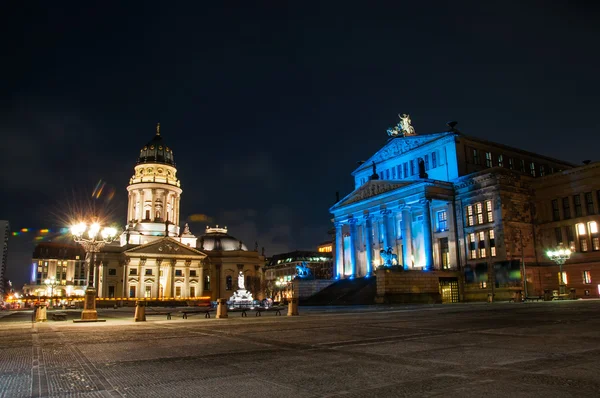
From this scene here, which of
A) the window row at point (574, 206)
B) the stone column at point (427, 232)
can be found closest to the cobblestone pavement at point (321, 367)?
the stone column at point (427, 232)

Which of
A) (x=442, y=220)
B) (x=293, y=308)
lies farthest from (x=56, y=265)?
(x=293, y=308)

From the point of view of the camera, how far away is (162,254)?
113188 millimetres

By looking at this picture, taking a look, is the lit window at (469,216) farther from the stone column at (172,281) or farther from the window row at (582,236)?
the stone column at (172,281)

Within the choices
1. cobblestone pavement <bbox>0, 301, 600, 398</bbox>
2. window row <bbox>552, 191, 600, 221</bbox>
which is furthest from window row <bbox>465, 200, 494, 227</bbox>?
cobblestone pavement <bbox>0, 301, 600, 398</bbox>

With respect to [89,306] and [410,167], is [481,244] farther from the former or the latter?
[89,306]

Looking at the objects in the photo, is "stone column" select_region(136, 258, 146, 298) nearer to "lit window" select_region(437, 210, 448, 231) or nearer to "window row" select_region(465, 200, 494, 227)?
"lit window" select_region(437, 210, 448, 231)

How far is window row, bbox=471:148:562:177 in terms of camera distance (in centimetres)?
6469

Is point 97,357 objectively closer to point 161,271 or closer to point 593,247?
point 593,247

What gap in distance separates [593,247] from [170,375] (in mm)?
56978

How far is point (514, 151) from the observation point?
69.8 metres

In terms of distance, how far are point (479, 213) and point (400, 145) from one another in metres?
17.2

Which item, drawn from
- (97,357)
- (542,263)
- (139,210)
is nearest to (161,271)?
(139,210)

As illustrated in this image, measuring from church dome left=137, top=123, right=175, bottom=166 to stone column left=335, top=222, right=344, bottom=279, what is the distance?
228 feet

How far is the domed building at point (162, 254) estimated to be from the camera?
109m
